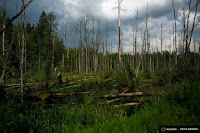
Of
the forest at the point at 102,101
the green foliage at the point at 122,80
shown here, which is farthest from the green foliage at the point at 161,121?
the green foliage at the point at 122,80

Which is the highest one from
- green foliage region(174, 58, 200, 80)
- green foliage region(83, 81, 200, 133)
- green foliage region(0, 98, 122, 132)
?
green foliage region(174, 58, 200, 80)

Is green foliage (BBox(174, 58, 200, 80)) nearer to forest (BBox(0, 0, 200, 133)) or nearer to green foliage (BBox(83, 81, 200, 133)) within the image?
forest (BBox(0, 0, 200, 133))

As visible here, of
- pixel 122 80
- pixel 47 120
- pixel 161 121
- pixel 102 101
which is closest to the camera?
pixel 161 121

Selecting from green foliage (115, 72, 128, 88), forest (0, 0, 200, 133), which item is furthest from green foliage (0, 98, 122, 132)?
green foliage (115, 72, 128, 88)

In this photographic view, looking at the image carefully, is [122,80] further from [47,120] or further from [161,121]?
[161,121]

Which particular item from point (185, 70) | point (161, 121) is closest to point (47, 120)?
point (161, 121)

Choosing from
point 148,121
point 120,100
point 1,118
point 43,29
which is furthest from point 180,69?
point 43,29

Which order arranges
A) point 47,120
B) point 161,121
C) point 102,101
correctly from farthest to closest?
point 102,101 → point 47,120 → point 161,121

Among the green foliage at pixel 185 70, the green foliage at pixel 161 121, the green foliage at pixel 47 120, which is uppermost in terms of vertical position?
the green foliage at pixel 185 70

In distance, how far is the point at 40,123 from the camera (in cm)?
360

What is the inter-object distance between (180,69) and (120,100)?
610cm

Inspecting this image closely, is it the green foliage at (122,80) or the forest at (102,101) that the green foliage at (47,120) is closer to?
the forest at (102,101)

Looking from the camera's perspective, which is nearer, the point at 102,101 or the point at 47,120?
the point at 47,120

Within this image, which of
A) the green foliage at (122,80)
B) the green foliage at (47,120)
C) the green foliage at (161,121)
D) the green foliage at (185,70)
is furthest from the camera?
the green foliage at (122,80)
